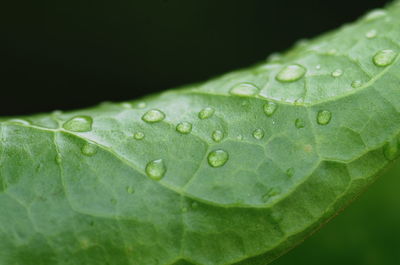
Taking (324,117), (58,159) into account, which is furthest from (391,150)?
(58,159)

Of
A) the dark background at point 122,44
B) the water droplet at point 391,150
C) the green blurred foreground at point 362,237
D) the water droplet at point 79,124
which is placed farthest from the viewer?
the dark background at point 122,44

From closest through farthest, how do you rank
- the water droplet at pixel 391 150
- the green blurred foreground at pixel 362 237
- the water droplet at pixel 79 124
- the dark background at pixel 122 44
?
the water droplet at pixel 391 150 < the water droplet at pixel 79 124 < the green blurred foreground at pixel 362 237 < the dark background at pixel 122 44

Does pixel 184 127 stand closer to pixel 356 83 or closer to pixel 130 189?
pixel 130 189

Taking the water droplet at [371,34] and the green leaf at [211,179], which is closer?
the green leaf at [211,179]

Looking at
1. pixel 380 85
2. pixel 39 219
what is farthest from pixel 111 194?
pixel 380 85

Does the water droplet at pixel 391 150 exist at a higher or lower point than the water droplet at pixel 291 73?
lower

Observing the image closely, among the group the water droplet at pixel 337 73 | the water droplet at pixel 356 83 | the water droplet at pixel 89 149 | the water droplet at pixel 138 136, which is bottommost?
the water droplet at pixel 89 149

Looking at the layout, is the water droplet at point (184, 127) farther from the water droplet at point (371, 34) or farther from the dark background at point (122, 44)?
the dark background at point (122, 44)

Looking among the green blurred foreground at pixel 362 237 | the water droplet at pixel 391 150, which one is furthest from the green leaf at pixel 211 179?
the green blurred foreground at pixel 362 237
